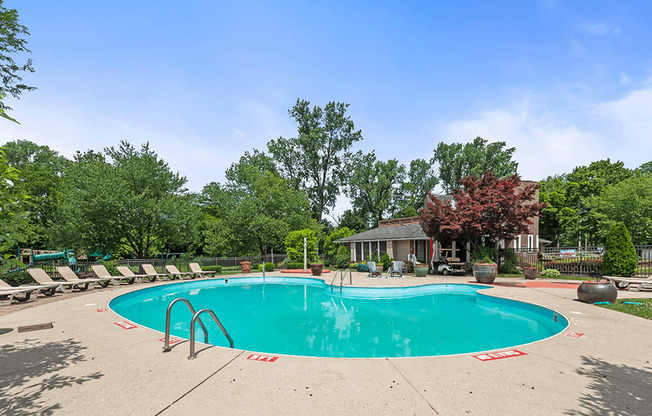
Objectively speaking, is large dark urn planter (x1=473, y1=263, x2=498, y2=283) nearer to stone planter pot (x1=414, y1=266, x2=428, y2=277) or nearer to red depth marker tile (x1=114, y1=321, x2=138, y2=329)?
stone planter pot (x1=414, y1=266, x2=428, y2=277)

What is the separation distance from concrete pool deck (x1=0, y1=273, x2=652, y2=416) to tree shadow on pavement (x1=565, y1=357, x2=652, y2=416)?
0.01 m

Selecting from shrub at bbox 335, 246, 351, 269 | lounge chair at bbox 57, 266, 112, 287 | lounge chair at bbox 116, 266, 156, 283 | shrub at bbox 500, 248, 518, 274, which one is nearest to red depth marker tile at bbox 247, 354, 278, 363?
lounge chair at bbox 57, 266, 112, 287

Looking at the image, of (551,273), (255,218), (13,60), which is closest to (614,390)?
(551,273)

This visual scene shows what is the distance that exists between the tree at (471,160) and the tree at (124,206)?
114 feet

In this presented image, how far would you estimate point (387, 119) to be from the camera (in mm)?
24891

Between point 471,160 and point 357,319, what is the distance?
1519 inches

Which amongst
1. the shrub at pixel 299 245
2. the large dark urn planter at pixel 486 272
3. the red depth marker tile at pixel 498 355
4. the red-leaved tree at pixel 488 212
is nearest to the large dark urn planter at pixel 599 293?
the large dark urn planter at pixel 486 272

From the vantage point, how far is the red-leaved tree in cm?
1742

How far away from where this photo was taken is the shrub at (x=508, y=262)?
64.0 ft

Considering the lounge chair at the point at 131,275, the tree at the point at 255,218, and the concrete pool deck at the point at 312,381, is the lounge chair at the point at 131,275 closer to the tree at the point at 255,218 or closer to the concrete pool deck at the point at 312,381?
the concrete pool deck at the point at 312,381

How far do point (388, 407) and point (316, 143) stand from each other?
38277mm

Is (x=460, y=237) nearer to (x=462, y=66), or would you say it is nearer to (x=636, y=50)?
(x=462, y=66)

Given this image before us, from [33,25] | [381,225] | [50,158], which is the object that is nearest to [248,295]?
[33,25]

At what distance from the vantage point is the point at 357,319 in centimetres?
989
